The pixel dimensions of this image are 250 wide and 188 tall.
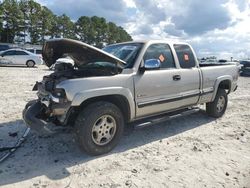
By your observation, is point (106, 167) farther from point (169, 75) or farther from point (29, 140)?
point (169, 75)

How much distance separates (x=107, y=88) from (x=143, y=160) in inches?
50.9

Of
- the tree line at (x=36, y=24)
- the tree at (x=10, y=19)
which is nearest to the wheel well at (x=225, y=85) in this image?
the tree line at (x=36, y=24)

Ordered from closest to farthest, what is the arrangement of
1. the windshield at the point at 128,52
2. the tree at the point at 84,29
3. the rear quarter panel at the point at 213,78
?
the windshield at the point at 128,52 < the rear quarter panel at the point at 213,78 < the tree at the point at 84,29

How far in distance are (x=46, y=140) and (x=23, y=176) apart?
143cm

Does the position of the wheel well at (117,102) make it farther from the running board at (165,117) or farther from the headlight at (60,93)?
the running board at (165,117)

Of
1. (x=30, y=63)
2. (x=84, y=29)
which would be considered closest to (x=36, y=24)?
(x=84, y=29)

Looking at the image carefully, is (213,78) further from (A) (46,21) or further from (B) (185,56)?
(A) (46,21)

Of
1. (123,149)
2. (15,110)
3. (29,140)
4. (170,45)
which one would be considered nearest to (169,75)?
(170,45)

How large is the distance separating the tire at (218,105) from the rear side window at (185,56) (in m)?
1.36

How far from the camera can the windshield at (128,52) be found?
214 inches

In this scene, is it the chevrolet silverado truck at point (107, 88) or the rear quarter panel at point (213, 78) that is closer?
the chevrolet silverado truck at point (107, 88)

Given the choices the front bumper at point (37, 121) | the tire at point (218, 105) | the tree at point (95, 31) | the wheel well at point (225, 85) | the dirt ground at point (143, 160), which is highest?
the tree at point (95, 31)

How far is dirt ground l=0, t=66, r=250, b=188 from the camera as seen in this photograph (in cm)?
406

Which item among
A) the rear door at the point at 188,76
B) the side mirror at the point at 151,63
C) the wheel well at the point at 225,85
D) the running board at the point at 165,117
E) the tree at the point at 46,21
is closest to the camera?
the side mirror at the point at 151,63
